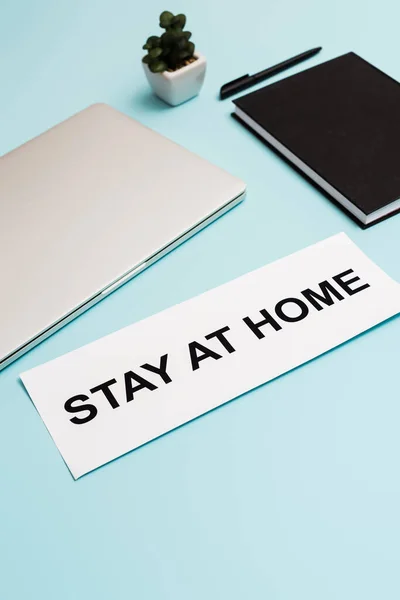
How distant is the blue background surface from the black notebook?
3 centimetres

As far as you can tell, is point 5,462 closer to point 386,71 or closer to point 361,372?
point 361,372

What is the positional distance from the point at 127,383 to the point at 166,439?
8cm

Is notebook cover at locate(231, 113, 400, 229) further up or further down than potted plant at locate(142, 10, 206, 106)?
further down

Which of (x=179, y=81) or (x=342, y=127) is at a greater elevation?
(x=179, y=81)

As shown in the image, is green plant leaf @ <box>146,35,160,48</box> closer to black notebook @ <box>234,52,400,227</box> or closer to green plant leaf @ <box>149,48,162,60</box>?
green plant leaf @ <box>149,48,162,60</box>

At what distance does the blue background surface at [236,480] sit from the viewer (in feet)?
2.12

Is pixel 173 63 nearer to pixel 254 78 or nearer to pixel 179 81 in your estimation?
pixel 179 81

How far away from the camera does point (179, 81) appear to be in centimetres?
109

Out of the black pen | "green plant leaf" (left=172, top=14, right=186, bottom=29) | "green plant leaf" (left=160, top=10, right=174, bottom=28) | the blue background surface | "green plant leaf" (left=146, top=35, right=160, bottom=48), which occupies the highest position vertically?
"green plant leaf" (left=146, top=35, right=160, bottom=48)

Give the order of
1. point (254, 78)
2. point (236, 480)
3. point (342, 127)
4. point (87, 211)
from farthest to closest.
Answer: point (254, 78), point (342, 127), point (87, 211), point (236, 480)

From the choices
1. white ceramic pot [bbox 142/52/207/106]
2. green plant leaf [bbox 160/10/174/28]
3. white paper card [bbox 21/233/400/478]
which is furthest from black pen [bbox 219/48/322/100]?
white paper card [bbox 21/233/400/478]

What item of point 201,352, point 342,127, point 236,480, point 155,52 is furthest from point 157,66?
point 236,480

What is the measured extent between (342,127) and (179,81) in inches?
10.3

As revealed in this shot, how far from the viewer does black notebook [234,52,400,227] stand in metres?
0.92
